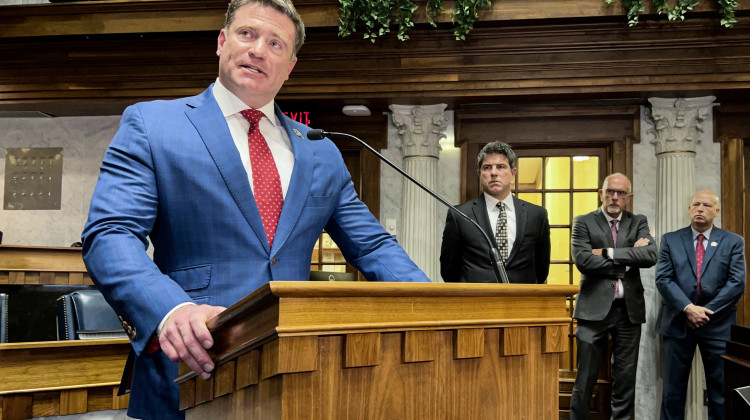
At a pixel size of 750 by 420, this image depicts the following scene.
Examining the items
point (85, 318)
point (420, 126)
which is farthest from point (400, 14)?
point (85, 318)

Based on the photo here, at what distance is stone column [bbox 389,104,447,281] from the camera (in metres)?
5.80

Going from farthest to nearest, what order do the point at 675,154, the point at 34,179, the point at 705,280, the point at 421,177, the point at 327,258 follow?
the point at 34,179
the point at 327,258
the point at 421,177
the point at 675,154
the point at 705,280

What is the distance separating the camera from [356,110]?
6027 mm

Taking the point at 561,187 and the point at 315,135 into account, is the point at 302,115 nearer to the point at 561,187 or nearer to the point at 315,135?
the point at 561,187

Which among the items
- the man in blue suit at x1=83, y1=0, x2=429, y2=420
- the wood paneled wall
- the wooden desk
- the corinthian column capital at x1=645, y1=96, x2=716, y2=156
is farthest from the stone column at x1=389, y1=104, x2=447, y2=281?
the man in blue suit at x1=83, y1=0, x2=429, y2=420

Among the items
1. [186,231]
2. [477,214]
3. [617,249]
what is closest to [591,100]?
[617,249]

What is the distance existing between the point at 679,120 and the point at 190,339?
209 inches

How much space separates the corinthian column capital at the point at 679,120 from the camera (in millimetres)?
5527

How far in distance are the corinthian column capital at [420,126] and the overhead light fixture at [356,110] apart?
0.22 meters

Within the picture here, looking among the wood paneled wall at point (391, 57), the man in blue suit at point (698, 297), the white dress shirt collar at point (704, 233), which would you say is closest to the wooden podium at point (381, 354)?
the man in blue suit at point (698, 297)

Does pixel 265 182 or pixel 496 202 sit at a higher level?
pixel 496 202

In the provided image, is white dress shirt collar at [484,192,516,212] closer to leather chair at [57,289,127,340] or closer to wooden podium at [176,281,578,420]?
leather chair at [57,289,127,340]

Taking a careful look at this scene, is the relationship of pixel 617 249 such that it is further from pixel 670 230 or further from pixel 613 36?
pixel 613 36

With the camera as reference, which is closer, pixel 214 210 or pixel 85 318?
pixel 214 210
